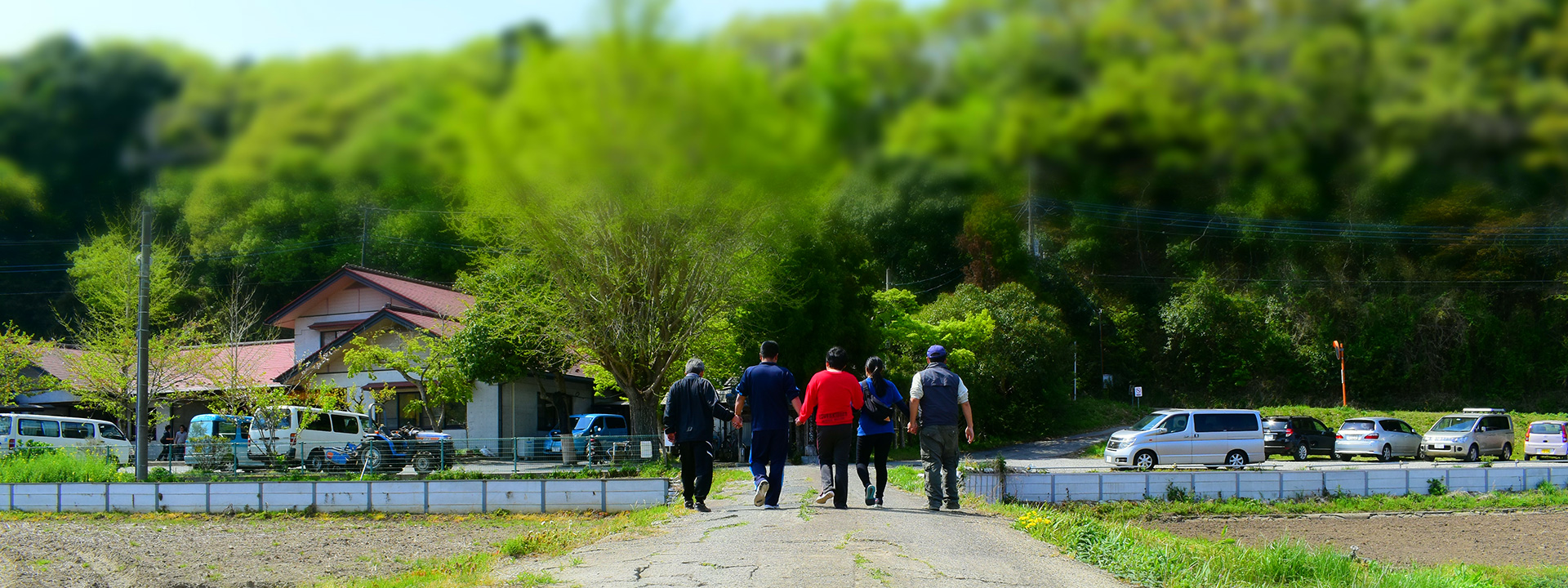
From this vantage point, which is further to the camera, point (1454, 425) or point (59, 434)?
point (1454, 425)

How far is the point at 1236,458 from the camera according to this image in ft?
71.1

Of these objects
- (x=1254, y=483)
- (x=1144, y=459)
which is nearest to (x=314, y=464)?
(x=1144, y=459)

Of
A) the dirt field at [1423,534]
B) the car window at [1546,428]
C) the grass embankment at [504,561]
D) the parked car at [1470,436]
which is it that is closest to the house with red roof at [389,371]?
the grass embankment at [504,561]

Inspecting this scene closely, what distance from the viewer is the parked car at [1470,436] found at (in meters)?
26.6

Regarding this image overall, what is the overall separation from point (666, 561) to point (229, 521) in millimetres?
10529

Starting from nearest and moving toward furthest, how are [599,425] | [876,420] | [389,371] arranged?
1. [876,420]
2. [599,425]
3. [389,371]

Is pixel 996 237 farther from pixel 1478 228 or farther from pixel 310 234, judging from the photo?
pixel 310 234

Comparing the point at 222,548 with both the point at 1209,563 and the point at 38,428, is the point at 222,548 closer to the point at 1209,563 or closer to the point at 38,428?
the point at 1209,563

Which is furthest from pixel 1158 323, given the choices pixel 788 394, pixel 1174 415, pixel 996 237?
pixel 996 237

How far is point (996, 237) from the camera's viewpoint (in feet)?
9.05

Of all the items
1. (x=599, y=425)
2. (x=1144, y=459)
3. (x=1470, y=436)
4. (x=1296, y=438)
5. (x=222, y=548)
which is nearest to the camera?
(x=222, y=548)

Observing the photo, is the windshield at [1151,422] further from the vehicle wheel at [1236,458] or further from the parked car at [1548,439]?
the parked car at [1548,439]

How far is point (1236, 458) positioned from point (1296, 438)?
7.13m

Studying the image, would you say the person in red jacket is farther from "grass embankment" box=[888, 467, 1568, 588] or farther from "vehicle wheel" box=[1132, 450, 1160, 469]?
"vehicle wheel" box=[1132, 450, 1160, 469]
